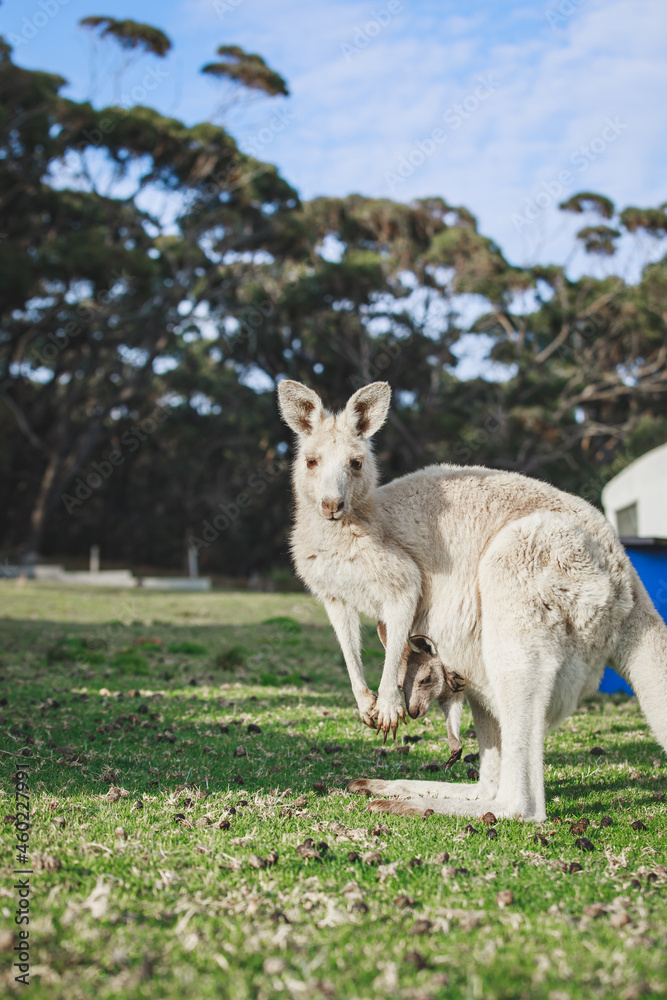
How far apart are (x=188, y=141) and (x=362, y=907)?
27.0 metres

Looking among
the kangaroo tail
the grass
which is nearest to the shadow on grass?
the grass

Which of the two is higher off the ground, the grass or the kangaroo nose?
the kangaroo nose

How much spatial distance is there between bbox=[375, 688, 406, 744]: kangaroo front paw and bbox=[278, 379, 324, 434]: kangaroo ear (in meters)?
1.65

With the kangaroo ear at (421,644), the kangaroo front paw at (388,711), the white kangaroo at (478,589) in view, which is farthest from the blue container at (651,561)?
the kangaroo front paw at (388,711)

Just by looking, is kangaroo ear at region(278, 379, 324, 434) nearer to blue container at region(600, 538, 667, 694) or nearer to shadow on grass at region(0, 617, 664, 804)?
shadow on grass at region(0, 617, 664, 804)

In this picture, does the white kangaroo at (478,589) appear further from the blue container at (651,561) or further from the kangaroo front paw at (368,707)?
the blue container at (651,561)

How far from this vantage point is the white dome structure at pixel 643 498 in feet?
42.4

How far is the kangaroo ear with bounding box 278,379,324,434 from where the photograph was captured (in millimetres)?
4656

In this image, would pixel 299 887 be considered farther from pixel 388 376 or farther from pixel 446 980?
pixel 388 376

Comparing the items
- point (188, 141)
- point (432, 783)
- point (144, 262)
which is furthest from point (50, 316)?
point (432, 783)

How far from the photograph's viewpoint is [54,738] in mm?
5066

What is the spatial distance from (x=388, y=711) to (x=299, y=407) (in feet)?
6.16

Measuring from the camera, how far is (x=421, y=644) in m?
4.43

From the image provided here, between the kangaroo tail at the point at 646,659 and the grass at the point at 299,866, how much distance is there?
0.53 m
